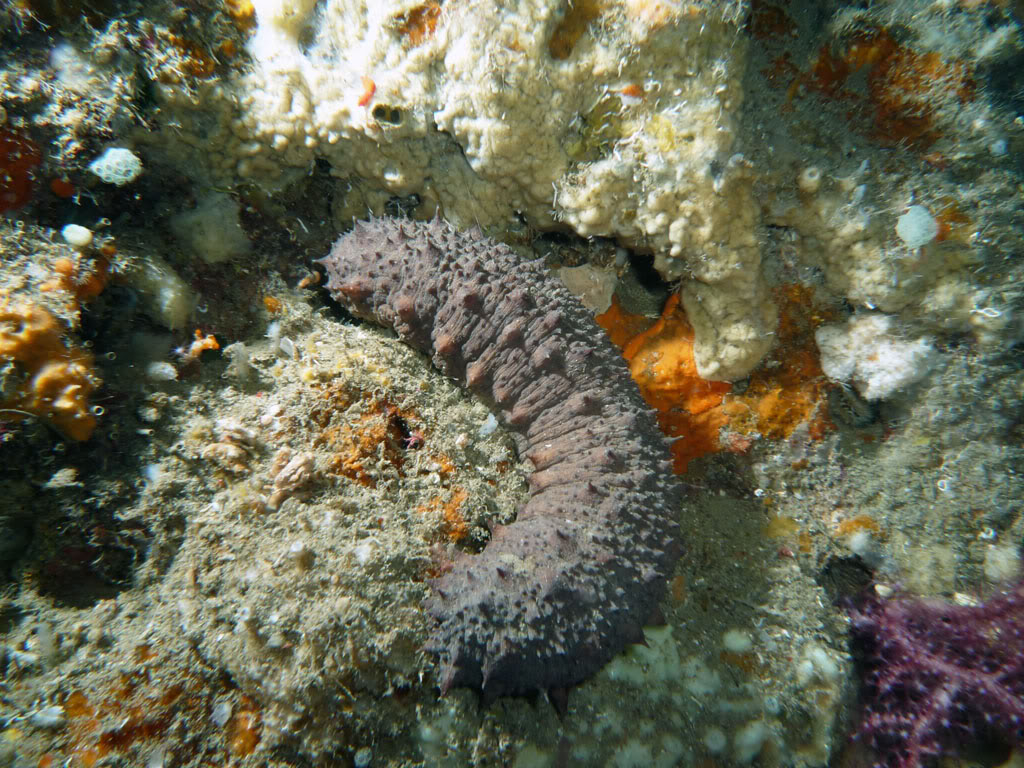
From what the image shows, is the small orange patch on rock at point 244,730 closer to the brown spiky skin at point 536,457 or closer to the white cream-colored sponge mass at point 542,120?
the brown spiky skin at point 536,457

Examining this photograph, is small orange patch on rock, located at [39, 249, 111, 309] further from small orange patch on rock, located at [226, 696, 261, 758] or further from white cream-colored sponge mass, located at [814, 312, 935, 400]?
white cream-colored sponge mass, located at [814, 312, 935, 400]

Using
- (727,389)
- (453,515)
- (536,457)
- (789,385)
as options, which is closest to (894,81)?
(789,385)

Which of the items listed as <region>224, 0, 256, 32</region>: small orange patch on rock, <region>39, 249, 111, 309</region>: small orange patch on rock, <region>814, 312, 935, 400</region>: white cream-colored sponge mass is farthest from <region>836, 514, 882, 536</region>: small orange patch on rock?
<region>224, 0, 256, 32</region>: small orange patch on rock

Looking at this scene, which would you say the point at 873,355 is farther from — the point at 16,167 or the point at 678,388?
the point at 16,167

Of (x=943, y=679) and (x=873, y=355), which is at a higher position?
(x=873, y=355)

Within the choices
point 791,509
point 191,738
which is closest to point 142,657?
point 191,738

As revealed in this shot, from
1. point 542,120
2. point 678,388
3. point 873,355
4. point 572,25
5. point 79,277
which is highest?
point 79,277
